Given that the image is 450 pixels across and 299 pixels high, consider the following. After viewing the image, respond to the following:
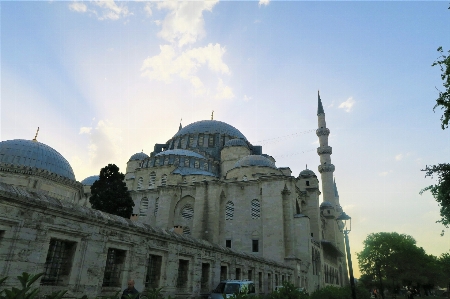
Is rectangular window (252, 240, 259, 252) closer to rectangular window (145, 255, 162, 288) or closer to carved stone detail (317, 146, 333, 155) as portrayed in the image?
carved stone detail (317, 146, 333, 155)

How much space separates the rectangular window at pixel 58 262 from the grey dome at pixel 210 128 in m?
40.3

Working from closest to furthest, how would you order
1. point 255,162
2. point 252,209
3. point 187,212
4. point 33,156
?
point 33,156 → point 252,209 → point 255,162 → point 187,212

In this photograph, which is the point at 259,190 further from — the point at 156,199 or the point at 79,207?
the point at 79,207

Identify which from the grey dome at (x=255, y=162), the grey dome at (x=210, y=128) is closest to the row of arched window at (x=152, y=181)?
the grey dome at (x=255, y=162)

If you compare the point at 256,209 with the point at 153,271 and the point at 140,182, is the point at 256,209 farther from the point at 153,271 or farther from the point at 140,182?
the point at 153,271

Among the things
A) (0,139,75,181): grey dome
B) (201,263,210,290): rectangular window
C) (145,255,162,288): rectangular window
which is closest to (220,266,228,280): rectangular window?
(201,263,210,290): rectangular window

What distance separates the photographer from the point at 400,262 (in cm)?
4072

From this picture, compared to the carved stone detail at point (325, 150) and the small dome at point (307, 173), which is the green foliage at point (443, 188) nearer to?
the small dome at point (307, 173)

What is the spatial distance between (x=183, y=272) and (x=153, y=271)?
5.15 feet

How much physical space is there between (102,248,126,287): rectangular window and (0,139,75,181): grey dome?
15.0 meters

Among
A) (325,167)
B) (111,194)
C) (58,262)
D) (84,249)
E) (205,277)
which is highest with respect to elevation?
(325,167)

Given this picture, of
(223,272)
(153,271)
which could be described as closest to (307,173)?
(223,272)

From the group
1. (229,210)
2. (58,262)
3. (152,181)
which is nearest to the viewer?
(58,262)

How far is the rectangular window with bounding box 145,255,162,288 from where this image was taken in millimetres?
8485
